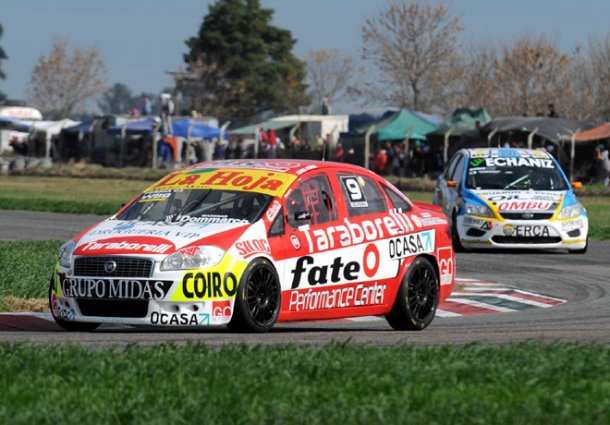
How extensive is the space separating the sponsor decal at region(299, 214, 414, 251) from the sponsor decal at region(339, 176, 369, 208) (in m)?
0.17

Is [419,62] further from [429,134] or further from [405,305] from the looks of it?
[405,305]

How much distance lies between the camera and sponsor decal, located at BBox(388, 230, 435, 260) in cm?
1265

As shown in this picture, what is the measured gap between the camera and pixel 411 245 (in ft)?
42.1

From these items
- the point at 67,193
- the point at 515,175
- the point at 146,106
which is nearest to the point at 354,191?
the point at 515,175

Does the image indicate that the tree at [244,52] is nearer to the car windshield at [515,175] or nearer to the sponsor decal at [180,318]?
the car windshield at [515,175]

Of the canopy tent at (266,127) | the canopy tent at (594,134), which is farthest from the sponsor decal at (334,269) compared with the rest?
the canopy tent at (266,127)

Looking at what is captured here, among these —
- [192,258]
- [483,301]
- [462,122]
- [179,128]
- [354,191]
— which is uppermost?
[462,122]

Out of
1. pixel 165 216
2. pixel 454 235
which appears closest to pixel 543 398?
pixel 165 216

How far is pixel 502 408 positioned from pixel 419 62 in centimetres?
8935

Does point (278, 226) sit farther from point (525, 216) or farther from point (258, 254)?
point (525, 216)

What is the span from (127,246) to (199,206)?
0.97 m

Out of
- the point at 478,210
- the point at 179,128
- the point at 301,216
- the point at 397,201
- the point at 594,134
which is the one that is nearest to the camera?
the point at 301,216

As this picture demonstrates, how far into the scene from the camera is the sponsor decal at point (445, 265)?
518 inches

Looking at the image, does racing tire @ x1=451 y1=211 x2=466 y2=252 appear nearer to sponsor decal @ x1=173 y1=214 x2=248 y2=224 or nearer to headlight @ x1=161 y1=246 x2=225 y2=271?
sponsor decal @ x1=173 y1=214 x2=248 y2=224
